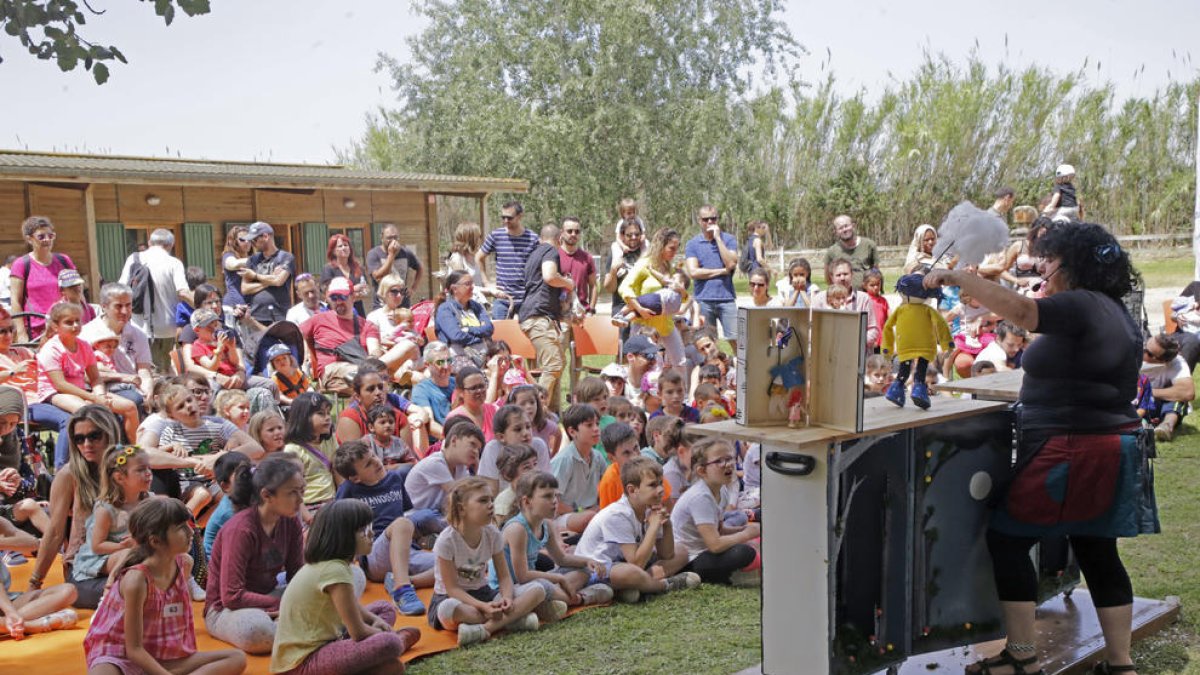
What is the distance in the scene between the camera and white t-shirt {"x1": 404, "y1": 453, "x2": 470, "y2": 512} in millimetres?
6309

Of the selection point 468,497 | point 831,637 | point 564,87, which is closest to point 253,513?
point 468,497

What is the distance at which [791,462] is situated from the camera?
352 centimetres

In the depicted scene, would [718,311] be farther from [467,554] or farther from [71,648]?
[71,648]

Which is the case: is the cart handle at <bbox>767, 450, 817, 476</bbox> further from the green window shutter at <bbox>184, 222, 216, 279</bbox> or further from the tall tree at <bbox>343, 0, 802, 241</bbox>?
the tall tree at <bbox>343, 0, 802, 241</bbox>

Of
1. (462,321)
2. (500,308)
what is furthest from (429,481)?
(500,308)

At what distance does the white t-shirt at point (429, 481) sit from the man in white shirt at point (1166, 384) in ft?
18.2

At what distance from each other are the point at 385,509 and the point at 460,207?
2589cm

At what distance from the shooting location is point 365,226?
1856cm

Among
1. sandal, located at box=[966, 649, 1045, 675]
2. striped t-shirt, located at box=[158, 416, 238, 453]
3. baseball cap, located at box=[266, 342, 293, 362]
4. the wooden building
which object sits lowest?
sandal, located at box=[966, 649, 1045, 675]

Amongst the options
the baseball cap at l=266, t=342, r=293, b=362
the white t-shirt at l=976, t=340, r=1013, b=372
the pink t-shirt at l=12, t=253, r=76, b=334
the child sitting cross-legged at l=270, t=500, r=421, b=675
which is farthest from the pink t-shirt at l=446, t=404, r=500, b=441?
the white t-shirt at l=976, t=340, r=1013, b=372

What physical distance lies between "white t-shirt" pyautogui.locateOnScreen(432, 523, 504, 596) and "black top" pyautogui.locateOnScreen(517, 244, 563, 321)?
4481 millimetres

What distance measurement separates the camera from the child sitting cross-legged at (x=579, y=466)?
6680mm

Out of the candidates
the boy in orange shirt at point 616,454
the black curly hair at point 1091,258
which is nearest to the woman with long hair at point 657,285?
→ the boy in orange shirt at point 616,454

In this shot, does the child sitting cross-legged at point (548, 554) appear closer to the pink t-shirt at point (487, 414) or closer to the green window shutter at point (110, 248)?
the pink t-shirt at point (487, 414)
